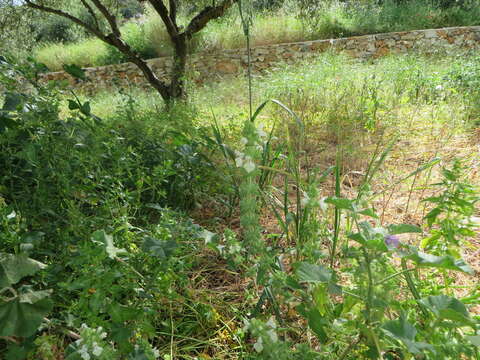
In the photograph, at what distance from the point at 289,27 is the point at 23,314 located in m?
9.84

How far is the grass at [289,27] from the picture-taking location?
920 centimetres

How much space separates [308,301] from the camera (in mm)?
796

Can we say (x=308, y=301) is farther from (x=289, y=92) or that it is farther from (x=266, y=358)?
(x=289, y=92)

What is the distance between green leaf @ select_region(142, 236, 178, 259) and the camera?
0.82 m

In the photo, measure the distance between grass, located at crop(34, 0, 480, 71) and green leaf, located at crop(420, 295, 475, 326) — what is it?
873cm

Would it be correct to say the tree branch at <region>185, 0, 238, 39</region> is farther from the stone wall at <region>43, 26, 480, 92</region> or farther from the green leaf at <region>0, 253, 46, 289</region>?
the stone wall at <region>43, 26, 480, 92</region>

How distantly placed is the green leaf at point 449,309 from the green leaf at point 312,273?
0.17 meters

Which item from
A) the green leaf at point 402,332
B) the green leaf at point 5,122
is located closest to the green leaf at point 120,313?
the green leaf at point 402,332

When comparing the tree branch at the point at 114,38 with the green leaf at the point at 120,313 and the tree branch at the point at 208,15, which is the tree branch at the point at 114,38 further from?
the green leaf at the point at 120,313

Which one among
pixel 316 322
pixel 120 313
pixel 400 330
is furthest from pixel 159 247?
pixel 400 330

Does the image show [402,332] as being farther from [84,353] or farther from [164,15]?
[164,15]

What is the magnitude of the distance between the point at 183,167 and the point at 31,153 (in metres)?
0.63

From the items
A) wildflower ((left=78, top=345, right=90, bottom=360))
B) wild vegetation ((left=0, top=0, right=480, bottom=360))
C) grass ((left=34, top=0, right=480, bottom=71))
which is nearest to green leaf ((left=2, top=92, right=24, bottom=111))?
wild vegetation ((left=0, top=0, right=480, bottom=360))

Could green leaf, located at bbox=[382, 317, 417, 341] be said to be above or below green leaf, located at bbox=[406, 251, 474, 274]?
below
